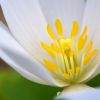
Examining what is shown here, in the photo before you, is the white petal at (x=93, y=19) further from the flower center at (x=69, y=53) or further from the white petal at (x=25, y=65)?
the white petal at (x=25, y=65)

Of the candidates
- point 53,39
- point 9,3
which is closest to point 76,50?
point 53,39

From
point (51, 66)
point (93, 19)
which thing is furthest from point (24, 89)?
point (93, 19)

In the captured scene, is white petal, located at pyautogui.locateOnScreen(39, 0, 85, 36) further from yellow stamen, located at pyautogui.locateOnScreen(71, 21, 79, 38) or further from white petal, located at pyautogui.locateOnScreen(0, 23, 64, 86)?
white petal, located at pyautogui.locateOnScreen(0, 23, 64, 86)

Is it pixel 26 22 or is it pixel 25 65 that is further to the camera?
pixel 26 22

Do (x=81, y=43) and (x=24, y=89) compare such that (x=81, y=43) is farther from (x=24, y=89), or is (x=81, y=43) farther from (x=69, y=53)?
(x=24, y=89)

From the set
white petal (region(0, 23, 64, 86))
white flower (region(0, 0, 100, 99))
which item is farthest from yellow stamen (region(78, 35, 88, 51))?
white petal (region(0, 23, 64, 86))

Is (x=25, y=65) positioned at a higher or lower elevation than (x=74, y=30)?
higher

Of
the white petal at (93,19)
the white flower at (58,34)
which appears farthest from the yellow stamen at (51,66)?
the white petal at (93,19)
